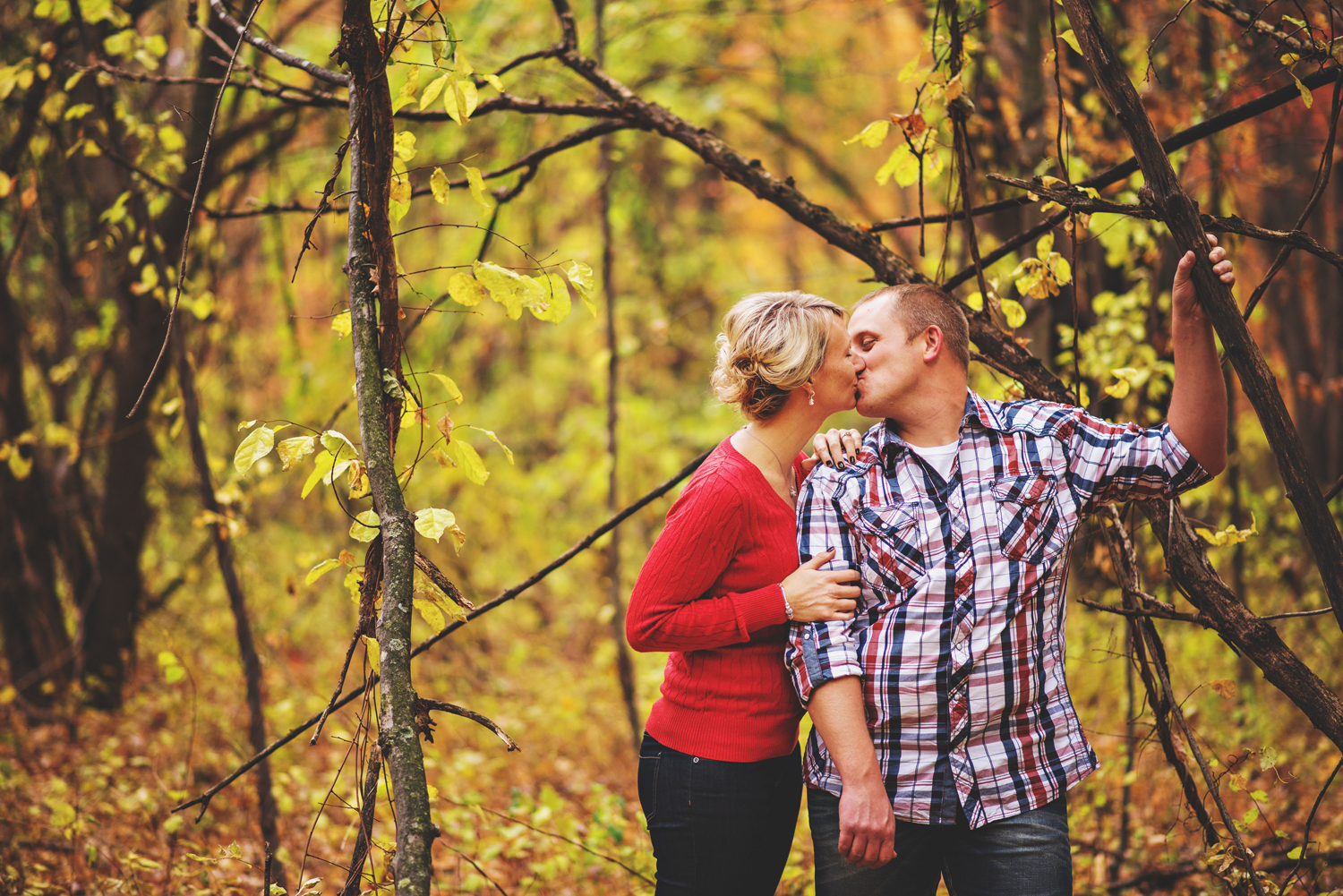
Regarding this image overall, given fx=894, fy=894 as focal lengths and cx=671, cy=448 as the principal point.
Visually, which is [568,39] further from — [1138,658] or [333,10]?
[333,10]

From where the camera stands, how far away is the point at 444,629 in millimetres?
1828

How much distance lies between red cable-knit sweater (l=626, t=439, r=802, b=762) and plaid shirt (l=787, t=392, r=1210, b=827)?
3.2 inches

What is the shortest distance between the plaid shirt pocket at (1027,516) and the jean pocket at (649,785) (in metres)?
0.83

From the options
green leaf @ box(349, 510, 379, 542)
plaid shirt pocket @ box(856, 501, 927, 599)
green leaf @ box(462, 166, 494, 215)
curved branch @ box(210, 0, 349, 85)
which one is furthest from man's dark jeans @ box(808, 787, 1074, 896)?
curved branch @ box(210, 0, 349, 85)

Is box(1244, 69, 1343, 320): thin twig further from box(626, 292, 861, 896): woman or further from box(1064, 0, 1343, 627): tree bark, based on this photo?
box(626, 292, 861, 896): woman

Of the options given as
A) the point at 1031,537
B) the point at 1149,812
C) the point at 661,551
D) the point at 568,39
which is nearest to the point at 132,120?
the point at 568,39

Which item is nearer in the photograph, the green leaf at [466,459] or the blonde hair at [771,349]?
the green leaf at [466,459]

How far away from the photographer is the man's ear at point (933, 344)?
1.88 metres

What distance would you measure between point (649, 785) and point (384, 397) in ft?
3.11

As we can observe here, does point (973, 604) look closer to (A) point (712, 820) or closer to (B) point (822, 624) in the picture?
(B) point (822, 624)

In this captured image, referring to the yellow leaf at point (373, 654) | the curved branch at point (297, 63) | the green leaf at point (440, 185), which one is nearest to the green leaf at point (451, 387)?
the green leaf at point (440, 185)

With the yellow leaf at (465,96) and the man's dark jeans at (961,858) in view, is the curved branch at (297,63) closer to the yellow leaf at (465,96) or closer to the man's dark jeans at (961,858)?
the yellow leaf at (465,96)

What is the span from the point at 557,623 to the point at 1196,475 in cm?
648

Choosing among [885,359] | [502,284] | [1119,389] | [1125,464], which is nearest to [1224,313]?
[1125,464]
